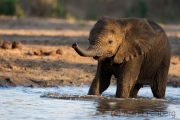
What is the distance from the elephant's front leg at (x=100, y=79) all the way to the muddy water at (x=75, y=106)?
0.43 feet

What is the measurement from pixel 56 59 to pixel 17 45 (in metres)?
1.06

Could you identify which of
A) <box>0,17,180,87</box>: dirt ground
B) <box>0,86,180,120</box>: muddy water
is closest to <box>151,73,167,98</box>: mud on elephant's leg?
<box>0,86,180,120</box>: muddy water

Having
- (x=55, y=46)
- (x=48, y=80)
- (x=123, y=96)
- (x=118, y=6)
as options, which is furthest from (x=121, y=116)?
(x=118, y=6)

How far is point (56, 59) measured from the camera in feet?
46.6

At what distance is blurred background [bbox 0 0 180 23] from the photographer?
26.6m

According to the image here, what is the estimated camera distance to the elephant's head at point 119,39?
9.45 metres

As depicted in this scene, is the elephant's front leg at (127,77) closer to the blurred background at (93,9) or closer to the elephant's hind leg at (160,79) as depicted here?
the elephant's hind leg at (160,79)

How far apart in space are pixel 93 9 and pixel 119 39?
2402cm

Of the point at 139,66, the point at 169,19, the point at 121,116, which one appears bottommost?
the point at 121,116

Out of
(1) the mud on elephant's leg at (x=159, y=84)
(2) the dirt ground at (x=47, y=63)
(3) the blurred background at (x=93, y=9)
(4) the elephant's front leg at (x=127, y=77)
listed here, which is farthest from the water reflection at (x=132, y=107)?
(3) the blurred background at (x=93, y=9)

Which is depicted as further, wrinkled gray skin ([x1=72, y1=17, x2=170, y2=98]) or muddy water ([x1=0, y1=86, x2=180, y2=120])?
wrinkled gray skin ([x1=72, y1=17, x2=170, y2=98])

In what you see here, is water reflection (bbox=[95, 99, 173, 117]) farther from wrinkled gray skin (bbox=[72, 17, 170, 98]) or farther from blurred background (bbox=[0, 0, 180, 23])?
blurred background (bbox=[0, 0, 180, 23])

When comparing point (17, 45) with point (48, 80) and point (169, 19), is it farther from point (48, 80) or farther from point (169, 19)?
point (169, 19)

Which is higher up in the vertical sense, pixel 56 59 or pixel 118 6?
pixel 118 6
